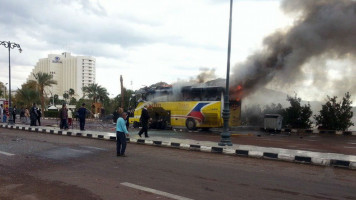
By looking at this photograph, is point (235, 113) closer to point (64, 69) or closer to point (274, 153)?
point (274, 153)

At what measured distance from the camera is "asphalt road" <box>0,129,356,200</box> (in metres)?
5.39

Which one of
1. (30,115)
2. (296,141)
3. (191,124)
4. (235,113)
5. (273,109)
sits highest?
(273,109)

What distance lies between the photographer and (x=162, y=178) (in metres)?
6.59

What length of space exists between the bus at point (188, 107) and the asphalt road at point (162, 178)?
10529 millimetres

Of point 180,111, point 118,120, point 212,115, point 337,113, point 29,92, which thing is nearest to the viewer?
point 118,120

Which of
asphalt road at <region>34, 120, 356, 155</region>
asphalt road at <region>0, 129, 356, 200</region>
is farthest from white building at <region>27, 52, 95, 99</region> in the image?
asphalt road at <region>0, 129, 356, 200</region>

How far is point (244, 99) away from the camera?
21375 mm

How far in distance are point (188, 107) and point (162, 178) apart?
48.0 ft

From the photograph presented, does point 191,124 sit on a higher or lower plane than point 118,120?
lower

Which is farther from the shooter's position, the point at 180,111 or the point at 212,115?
the point at 180,111

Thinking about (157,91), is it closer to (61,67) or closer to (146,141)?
(146,141)

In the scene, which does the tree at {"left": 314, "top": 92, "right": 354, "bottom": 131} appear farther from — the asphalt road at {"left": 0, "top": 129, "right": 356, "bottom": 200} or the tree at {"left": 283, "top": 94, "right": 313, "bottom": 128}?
the asphalt road at {"left": 0, "top": 129, "right": 356, "bottom": 200}

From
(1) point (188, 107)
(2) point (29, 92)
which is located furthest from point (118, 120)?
(2) point (29, 92)

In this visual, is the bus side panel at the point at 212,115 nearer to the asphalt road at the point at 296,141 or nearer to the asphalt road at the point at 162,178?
the asphalt road at the point at 296,141
